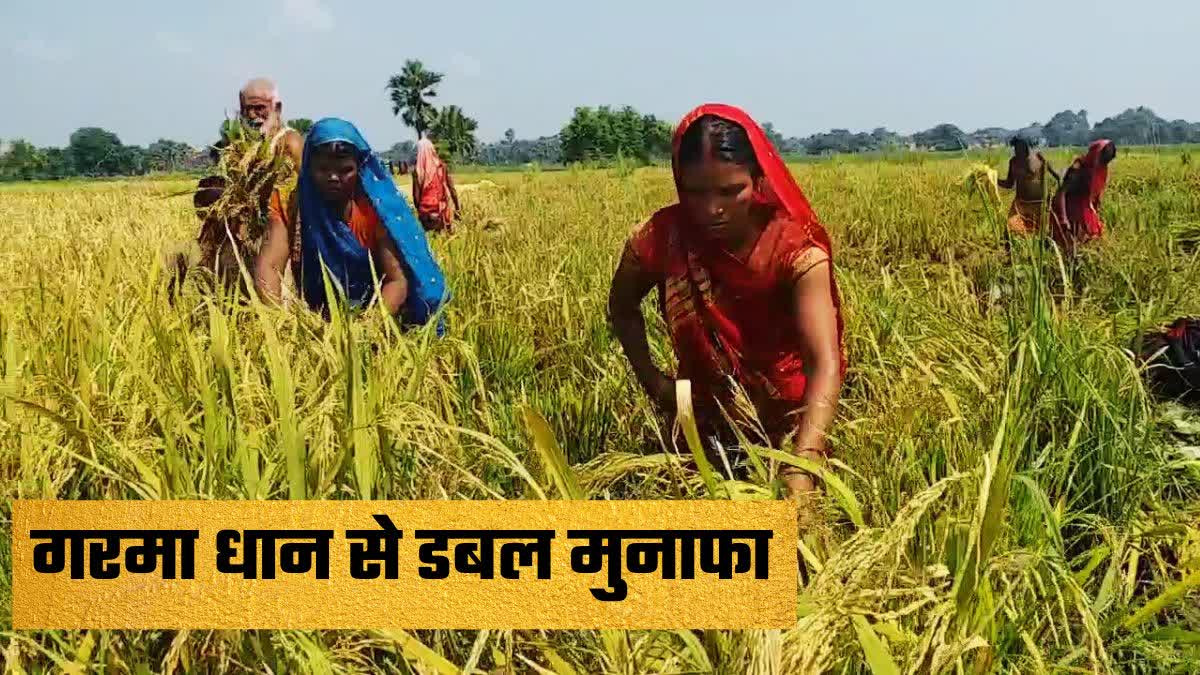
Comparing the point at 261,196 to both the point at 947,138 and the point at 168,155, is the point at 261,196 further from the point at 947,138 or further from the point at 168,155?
the point at 947,138

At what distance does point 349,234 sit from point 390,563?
163 cm

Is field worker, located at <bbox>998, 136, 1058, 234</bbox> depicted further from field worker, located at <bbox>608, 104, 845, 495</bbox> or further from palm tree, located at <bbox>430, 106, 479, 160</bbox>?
palm tree, located at <bbox>430, 106, 479, 160</bbox>

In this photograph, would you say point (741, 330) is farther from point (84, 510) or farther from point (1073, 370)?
point (84, 510)

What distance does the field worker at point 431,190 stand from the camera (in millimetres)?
7016

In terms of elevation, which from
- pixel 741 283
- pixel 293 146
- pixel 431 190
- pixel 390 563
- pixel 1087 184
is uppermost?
pixel 293 146

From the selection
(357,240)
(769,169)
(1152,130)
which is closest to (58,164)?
(357,240)

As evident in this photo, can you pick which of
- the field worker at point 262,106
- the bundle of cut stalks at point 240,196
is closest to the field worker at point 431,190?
the field worker at point 262,106

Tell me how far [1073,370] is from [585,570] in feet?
3.71

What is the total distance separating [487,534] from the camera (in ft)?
4.12

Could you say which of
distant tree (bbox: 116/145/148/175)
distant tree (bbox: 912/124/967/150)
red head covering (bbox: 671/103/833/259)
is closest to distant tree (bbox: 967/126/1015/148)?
distant tree (bbox: 912/124/967/150)

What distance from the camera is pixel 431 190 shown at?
7062 mm

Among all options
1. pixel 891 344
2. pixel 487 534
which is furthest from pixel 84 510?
pixel 891 344

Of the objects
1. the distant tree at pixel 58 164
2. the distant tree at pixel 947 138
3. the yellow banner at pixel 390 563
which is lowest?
the yellow banner at pixel 390 563

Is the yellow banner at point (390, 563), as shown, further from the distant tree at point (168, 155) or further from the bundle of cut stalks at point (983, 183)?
the distant tree at point (168, 155)
